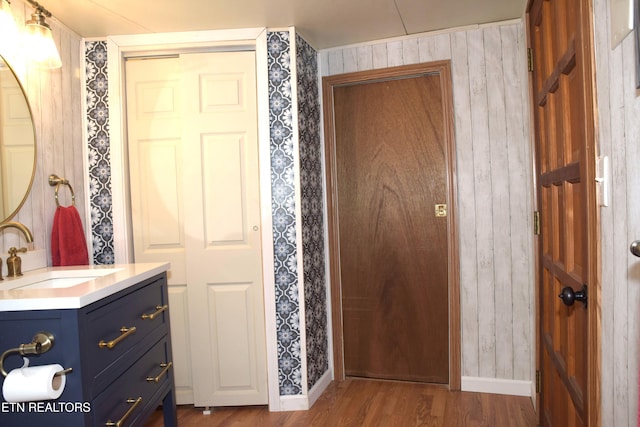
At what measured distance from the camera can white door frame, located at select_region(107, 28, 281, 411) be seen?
106 inches

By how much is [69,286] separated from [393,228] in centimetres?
191

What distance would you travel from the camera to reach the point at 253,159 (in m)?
2.74

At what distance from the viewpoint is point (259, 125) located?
271 cm

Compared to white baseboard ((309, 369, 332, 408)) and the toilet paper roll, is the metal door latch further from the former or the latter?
the toilet paper roll

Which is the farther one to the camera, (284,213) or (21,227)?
(284,213)

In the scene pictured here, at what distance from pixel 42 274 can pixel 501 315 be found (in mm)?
2423

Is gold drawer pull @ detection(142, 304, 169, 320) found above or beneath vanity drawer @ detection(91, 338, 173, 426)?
above

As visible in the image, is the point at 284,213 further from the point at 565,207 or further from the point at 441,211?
the point at 565,207

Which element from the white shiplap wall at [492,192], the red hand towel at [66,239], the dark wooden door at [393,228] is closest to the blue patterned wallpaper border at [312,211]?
the dark wooden door at [393,228]

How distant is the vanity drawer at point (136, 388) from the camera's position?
4.99 ft

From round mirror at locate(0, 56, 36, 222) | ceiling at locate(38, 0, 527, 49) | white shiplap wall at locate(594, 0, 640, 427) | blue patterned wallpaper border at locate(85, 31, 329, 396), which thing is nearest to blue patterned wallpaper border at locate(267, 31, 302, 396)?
blue patterned wallpaper border at locate(85, 31, 329, 396)

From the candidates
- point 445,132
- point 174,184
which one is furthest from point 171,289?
point 445,132

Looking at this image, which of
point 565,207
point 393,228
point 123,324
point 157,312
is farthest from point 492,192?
point 123,324

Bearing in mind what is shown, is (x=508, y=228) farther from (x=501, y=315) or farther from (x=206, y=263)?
(x=206, y=263)
